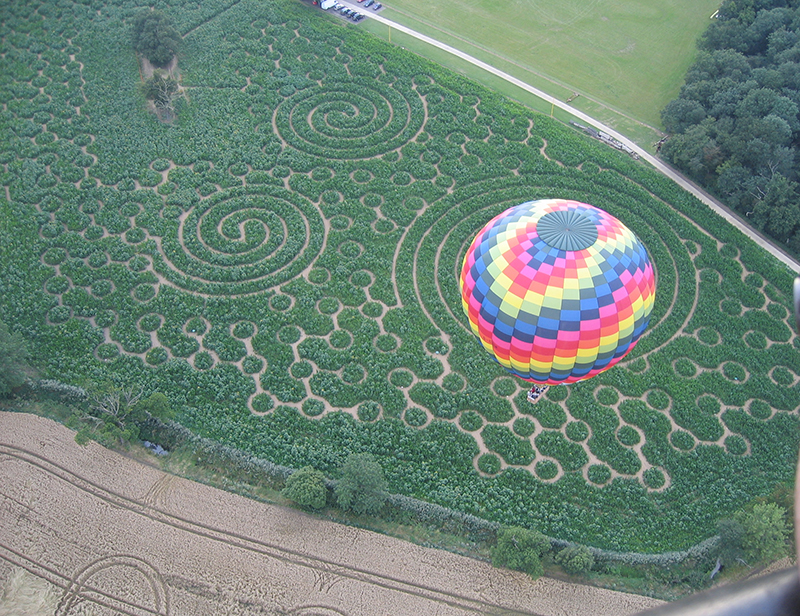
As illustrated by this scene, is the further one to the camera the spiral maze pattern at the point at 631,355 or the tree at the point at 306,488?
the spiral maze pattern at the point at 631,355

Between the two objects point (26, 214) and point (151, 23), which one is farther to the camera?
point (151, 23)

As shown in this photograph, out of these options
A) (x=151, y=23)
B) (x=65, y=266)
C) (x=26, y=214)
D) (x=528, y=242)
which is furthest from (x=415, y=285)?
(x=151, y=23)

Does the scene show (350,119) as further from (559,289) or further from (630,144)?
(559,289)

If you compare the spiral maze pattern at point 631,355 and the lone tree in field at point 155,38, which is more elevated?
the lone tree in field at point 155,38

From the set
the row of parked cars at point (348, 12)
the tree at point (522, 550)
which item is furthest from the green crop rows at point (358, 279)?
the row of parked cars at point (348, 12)

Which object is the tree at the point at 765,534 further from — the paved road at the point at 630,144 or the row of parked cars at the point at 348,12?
the row of parked cars at the point at 348,12

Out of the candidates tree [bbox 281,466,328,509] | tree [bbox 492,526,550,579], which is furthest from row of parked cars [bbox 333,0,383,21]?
tree [bbox 492,526,550,579]

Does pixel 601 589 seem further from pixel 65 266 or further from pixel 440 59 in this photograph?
pixel 440 59
